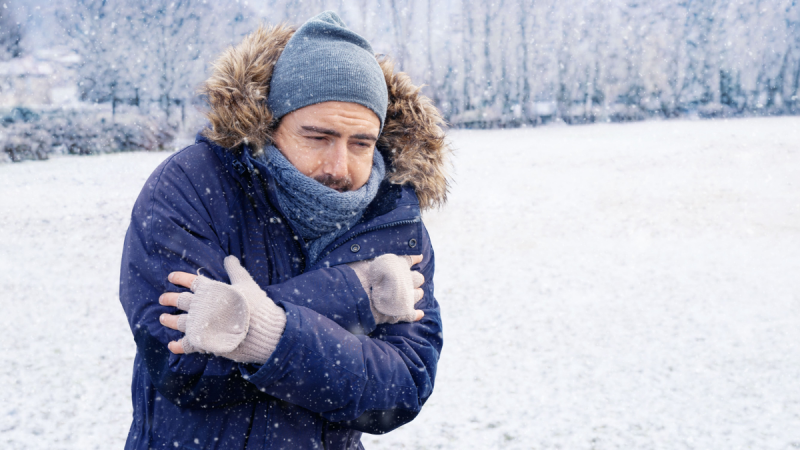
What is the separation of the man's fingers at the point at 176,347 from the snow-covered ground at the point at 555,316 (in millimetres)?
2439

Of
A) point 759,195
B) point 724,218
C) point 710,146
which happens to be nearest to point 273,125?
point 724,218

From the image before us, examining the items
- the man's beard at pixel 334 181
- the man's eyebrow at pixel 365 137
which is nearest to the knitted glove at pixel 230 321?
the man's beard at pixel 334 181

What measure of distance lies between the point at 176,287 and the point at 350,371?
439 millimetres

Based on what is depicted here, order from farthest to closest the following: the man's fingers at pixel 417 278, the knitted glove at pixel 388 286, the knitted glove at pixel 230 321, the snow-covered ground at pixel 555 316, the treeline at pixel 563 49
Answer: the treeline at pixel 563 49 → the snow-covered ground at pixel 555 316 → the man's fingers at pixel 417 278 → the knitted glove at pixel 388 286 → the knitted glove at pixel 230 321

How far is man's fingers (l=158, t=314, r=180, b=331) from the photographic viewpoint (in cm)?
121

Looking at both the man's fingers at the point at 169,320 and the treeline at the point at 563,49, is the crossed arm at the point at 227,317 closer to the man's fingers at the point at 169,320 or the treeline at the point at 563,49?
the man's fingers at the point at 169,320

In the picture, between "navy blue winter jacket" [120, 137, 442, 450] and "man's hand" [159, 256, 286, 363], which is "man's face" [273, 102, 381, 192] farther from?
"man's hand" [159, 256, 286, 363]

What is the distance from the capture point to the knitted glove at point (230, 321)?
3.75 ft

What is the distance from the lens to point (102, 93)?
2394cm

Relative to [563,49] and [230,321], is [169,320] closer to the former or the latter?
[230,321]

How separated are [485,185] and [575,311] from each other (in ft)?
21.9

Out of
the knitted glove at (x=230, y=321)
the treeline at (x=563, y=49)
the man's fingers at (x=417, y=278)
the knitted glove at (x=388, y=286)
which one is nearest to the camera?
the knitted glove at (x=230, y=321)

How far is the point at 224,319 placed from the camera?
117cm

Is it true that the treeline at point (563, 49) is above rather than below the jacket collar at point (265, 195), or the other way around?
above
